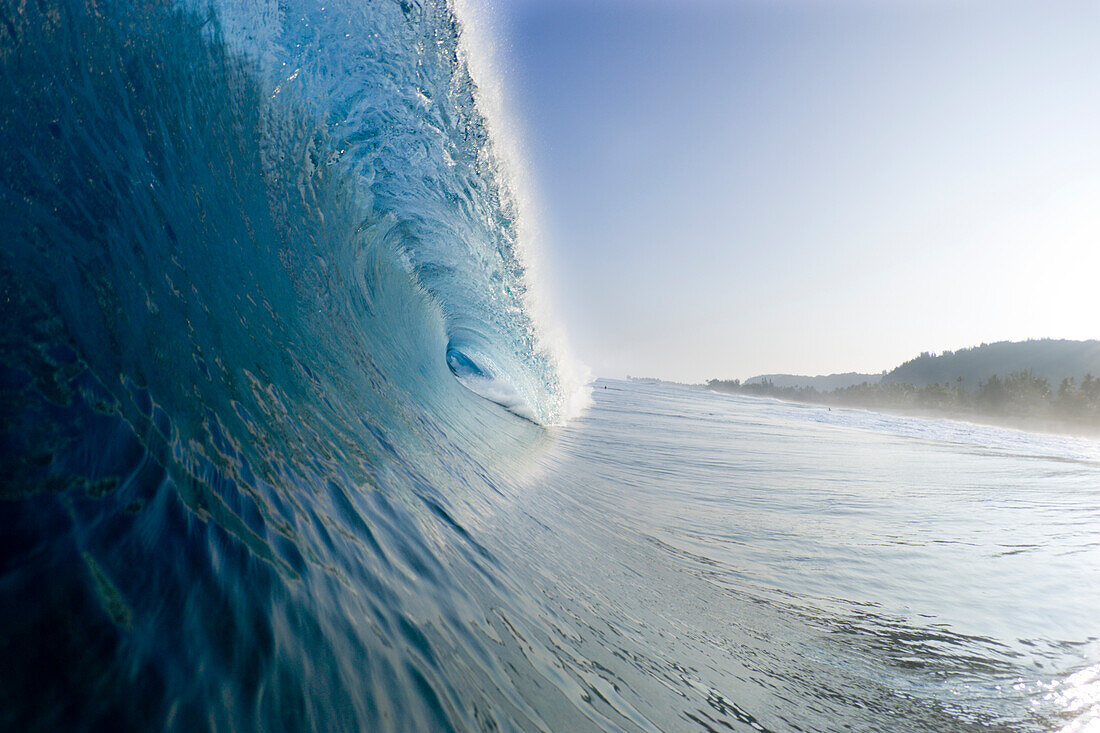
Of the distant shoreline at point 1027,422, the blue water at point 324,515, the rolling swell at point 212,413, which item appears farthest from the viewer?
the distant shoreline at point 1027,422

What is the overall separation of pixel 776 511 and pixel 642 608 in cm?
303

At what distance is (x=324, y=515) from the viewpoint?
77.9 inches

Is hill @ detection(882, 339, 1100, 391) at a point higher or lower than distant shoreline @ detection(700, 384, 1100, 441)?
higher

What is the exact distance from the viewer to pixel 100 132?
87.7 inches

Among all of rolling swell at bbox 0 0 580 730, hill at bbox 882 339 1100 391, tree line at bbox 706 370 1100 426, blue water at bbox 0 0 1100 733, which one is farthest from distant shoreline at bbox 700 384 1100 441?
hill at bbox 882 339 1100 391

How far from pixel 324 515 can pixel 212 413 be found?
0.66 metres

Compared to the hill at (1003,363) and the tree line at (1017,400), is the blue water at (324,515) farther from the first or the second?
the hill at (1003,363)

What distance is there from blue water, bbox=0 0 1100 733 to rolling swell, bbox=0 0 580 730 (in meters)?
0.01

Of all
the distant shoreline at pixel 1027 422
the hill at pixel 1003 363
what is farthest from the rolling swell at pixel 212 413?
the hill at pixel 1003 363

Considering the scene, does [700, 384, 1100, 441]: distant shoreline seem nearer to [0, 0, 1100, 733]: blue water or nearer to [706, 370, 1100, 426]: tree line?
[706, 370, 1100, 426]: tree line

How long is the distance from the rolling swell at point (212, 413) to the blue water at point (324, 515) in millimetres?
11

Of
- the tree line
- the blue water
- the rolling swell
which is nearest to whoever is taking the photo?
the rolling swell

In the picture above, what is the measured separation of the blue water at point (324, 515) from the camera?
114cm

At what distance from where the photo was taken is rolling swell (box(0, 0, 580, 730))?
3.36 feet
